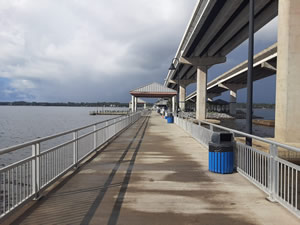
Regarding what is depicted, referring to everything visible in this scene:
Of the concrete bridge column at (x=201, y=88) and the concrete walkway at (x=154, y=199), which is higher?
the concrete bridge column at (x=201, y=88)

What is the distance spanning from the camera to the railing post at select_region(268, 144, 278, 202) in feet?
16.7

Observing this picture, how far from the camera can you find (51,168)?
5961mm

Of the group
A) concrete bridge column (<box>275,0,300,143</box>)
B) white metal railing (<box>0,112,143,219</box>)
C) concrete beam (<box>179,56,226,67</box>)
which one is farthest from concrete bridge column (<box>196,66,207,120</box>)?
white metal railing (<box>0,112,143,219</box>)

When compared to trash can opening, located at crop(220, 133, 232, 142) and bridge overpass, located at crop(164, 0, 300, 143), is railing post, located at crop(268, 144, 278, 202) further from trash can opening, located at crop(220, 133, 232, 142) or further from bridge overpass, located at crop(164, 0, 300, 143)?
bridge overpass, located at crop(164, 0, 300, 143)

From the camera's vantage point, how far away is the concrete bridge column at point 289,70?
12758mm

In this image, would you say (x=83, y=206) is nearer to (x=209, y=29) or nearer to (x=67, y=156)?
(x=67, y=156)

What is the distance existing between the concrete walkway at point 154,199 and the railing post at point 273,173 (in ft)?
0.72

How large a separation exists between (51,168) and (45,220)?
195 cm

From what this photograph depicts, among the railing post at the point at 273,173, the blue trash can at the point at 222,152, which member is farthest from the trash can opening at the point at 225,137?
the railing post at the point at 273,173

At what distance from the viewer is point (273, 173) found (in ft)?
16.8

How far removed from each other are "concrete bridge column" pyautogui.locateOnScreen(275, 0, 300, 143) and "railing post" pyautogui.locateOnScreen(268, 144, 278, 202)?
30.1 feet

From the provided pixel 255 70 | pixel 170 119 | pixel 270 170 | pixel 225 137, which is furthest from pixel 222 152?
pixel 255 70

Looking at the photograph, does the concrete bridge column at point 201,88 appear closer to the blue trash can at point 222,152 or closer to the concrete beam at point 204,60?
the concrete beam at point 204,60

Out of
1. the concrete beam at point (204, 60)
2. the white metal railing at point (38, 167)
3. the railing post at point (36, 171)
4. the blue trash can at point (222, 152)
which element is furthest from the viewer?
the concrete beam at point (204, 60)
